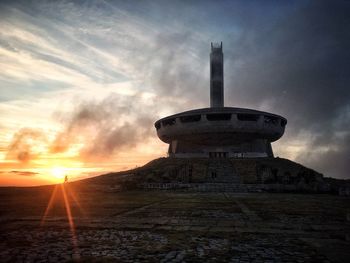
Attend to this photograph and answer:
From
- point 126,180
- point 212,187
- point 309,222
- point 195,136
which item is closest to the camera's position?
point 309,222

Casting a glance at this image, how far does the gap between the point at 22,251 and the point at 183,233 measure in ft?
11.3

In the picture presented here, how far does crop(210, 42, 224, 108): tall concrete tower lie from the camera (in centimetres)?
5622

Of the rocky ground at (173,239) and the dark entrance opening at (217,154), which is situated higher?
the dark entrance opening at (217,154)

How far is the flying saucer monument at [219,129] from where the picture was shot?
4919 centimetres

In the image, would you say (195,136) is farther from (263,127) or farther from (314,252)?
(314,252)

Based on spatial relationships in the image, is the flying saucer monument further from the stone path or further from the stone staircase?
the stone path

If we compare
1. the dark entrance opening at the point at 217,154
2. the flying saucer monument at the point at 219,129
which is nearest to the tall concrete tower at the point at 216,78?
the flying saucer monument at the point at 219,129

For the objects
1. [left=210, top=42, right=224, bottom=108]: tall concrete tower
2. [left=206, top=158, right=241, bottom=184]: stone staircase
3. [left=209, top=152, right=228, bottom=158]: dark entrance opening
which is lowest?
[left=206, top=158, right=241, bottom=184]: stone staircase

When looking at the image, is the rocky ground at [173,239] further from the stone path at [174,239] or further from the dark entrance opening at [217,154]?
the dark entrance opening at [217,154]

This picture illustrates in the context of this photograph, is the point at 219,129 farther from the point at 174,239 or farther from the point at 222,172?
the point at 174,239

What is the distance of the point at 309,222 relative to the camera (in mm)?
9133

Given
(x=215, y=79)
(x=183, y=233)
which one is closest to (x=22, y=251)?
(x=183, y=233)

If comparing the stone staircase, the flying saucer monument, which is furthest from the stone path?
the flying saucer monument

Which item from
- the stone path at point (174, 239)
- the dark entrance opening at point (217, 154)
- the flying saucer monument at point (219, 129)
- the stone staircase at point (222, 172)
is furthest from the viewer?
the dark entrance opening at point (217, 154)
